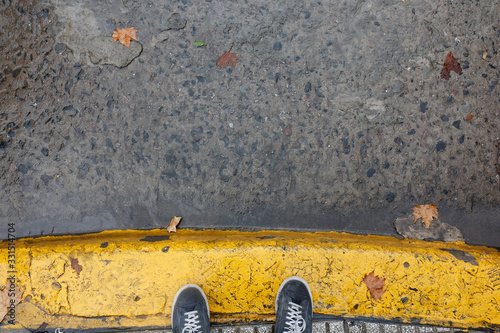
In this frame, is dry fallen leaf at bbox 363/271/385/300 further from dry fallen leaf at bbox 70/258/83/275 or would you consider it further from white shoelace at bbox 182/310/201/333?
dry fallen leaf at bbox 70/258/83/275

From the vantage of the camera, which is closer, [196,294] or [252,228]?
[196,294]

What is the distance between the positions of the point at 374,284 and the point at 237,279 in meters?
0.79

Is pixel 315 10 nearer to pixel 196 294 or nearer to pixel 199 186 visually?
pixel 199 186

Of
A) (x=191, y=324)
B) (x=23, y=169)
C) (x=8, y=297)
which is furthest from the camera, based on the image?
(x=23, y=169)

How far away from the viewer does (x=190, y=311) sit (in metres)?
1.74

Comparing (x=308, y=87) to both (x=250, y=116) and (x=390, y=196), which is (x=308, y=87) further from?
Result: (x=390, y=196)

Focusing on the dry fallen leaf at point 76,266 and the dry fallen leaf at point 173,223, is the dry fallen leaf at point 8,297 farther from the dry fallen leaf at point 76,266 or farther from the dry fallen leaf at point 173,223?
the dry fallen leaf at point 173,223

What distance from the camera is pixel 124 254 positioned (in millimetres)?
1697

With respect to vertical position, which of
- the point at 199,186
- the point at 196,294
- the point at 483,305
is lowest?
the point at 483,305

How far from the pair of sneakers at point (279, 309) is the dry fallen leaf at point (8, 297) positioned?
858 millimetres

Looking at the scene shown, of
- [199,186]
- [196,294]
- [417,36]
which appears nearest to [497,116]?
[417,36]

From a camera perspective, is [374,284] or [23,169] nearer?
[374,284]

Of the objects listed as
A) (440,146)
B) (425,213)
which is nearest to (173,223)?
(425,213)

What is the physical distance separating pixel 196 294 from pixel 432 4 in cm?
241
